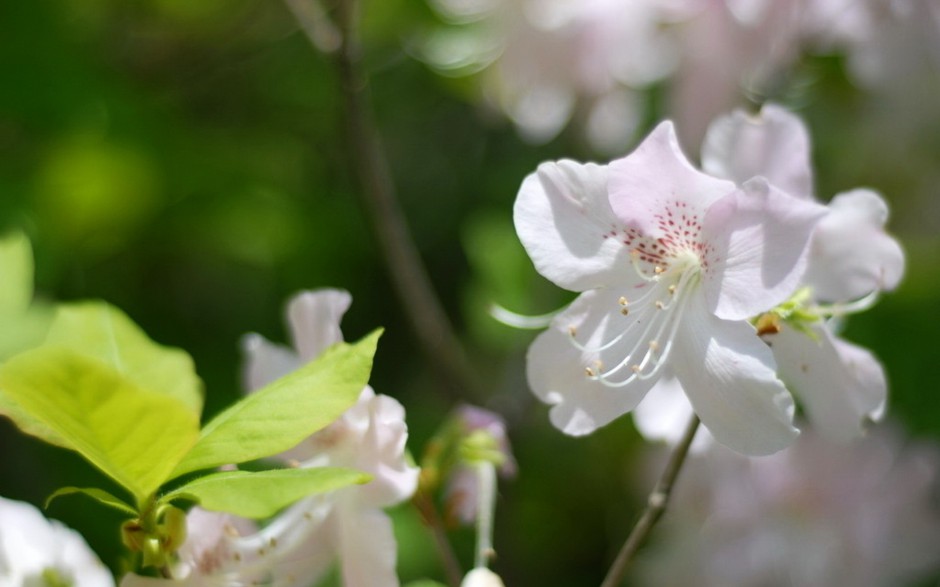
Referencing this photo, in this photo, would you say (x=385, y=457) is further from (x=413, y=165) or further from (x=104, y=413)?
(x=413, y=165)

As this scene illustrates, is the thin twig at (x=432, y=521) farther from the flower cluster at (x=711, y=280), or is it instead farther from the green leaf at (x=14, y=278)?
the green leaf at (x=14, y=278)

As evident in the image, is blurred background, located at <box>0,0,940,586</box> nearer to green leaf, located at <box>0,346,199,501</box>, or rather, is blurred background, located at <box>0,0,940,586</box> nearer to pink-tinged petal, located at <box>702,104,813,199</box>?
pink-tinged petal, located at <box>702,104,813,199</box>

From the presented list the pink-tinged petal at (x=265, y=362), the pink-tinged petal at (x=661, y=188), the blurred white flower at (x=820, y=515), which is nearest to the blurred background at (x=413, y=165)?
the blurred white flower at (x=820, y=515)

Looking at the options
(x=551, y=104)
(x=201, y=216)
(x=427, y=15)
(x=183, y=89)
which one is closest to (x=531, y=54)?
(x=551, y=104)

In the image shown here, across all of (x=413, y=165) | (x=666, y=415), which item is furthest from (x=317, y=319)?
(x=413, y=165)

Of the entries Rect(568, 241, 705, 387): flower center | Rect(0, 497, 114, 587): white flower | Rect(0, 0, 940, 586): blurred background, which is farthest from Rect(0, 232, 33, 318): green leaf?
Rect(0, 0, 940, 586): blurred background

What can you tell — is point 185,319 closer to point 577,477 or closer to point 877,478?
point 577,477
